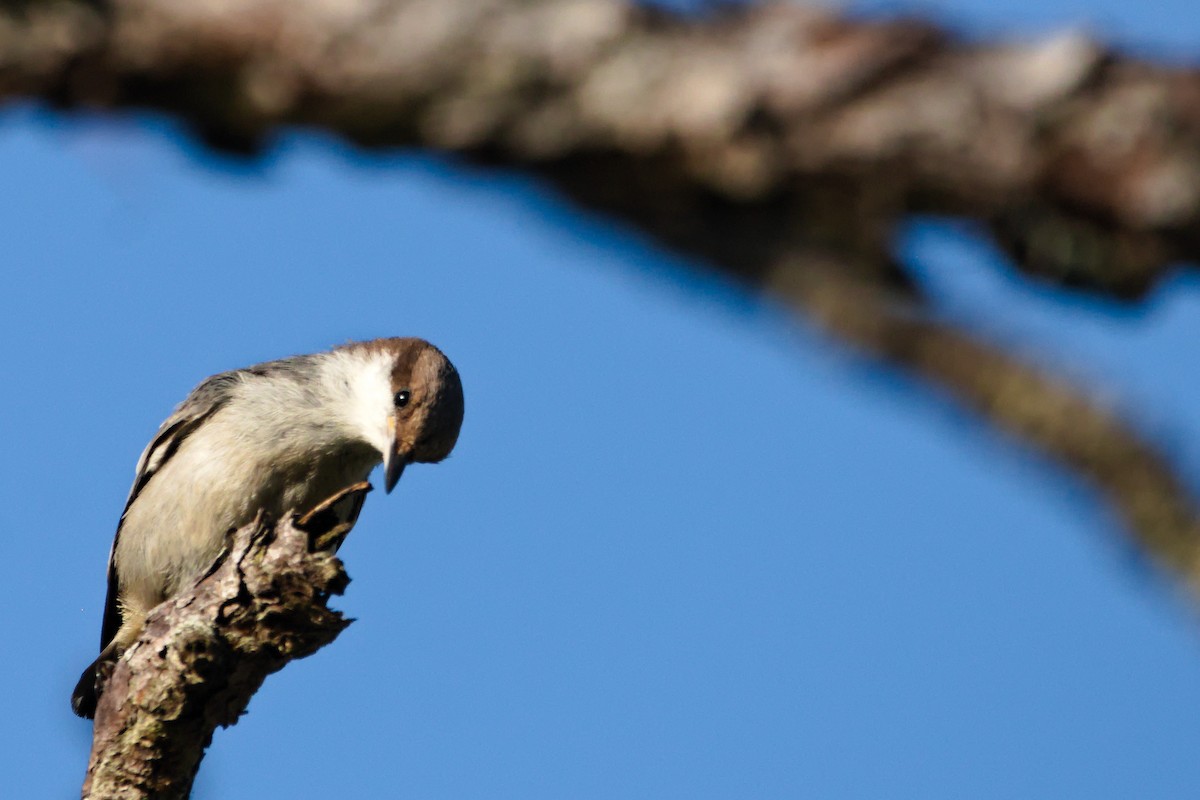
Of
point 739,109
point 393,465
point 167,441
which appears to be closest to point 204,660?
point 393,465

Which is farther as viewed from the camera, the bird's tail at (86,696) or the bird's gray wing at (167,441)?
the bird's gray wing at (167,441)

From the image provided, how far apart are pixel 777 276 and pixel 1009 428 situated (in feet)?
0.93

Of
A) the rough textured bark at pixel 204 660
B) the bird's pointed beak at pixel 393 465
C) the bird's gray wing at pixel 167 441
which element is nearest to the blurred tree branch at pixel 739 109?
the rough textured bark at pixel 204 660

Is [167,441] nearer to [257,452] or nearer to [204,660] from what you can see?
[257,452]

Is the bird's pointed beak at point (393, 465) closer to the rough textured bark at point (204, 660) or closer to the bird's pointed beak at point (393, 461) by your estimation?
the bird's pointed beak at point (393, 461)

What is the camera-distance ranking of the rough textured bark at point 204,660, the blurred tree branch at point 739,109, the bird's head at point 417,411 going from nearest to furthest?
the blurred tree branch at point 739,109 < the rough textured bark at point 204,660 < the bird's head at point 417,411

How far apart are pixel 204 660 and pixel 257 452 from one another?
9.56ft

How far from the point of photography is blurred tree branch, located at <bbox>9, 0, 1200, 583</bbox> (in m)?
1.40

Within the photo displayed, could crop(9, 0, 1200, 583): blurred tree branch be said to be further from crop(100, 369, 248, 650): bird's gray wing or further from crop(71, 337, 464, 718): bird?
crop(100, 369, 248, 650): bird's gray wing

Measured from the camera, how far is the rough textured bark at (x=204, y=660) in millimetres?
5324

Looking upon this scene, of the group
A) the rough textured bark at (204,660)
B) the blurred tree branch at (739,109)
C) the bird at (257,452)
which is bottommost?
the blurred tree branch at (739,109)

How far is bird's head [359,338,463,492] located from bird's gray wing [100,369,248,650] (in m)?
1.18

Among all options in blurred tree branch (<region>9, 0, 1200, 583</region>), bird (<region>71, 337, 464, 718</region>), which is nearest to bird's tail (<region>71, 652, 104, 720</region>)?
bird (<region>71, 337, 464, 718</region>)

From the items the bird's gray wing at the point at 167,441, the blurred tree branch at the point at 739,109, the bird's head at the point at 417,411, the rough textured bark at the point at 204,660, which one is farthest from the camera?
the bird's gray wing at the point at 167,441
